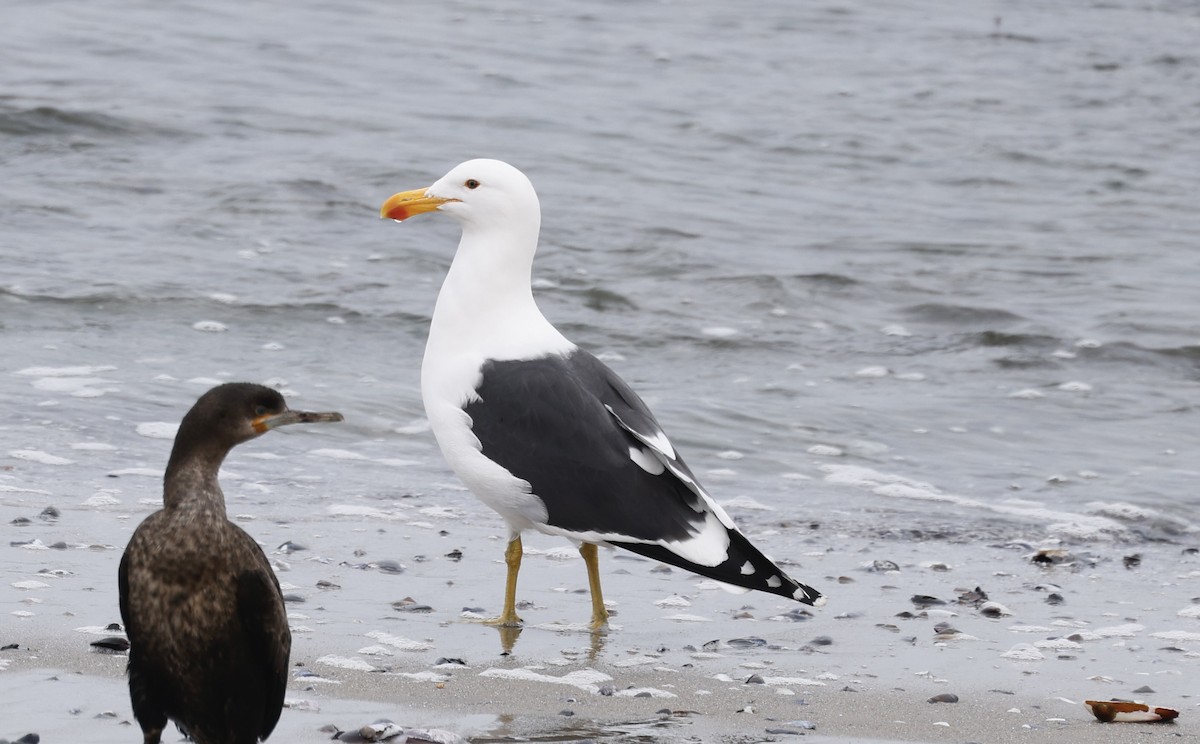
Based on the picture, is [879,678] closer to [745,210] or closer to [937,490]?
[937,490]

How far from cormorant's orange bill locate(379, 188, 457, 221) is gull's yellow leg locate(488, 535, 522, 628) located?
1.30 m

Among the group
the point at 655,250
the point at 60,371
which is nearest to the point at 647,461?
the point at 60,371

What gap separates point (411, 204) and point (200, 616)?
285 centimetres

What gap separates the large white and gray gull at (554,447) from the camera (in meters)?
5.52

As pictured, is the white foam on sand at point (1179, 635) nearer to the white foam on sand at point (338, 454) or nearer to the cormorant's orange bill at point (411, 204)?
the cormorant's orange bill at point (411, 204)

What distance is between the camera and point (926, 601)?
589 centimetres

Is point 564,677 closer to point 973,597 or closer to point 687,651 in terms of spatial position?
point 687,651

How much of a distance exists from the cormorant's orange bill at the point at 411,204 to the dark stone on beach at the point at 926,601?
7.10ft

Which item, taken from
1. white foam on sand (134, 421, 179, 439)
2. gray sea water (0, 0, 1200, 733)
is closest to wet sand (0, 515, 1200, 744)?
gray sea water (0, 0, 1200, 733)

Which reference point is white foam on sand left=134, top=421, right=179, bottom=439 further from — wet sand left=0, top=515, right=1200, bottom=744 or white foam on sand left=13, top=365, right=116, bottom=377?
wet sand left=0, top=515, right=1200, bottom=744

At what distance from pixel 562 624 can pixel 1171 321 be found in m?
7.48

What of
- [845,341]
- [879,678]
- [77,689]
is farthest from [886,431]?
[77,689]

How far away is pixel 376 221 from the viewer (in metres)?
13.4

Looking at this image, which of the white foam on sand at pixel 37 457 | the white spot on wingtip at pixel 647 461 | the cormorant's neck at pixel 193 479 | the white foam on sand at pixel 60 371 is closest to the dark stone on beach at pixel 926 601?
the white spot on wingtip at pixel 647 461
